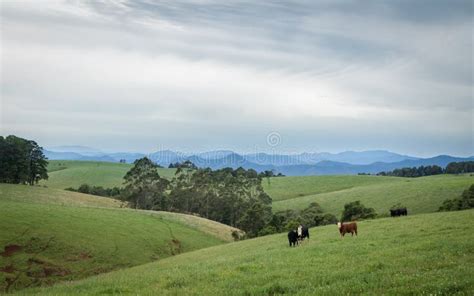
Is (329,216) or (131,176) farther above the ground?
(131,176)

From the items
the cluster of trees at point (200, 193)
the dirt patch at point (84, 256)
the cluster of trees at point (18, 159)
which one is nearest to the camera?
the dirt patch at point (84, 256)

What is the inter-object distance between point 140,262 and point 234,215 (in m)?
70.3

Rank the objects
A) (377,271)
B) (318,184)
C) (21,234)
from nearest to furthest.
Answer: (377,271) < (21,234) < (318,184)

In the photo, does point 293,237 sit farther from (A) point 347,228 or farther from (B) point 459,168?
(B) point 459,168

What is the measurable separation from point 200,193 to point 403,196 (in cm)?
5658

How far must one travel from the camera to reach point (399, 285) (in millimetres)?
12477

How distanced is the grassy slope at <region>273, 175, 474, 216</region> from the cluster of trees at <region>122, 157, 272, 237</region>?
10.7 m

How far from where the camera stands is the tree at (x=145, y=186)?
376ft

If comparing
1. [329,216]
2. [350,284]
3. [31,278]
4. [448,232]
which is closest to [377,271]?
[350,284]

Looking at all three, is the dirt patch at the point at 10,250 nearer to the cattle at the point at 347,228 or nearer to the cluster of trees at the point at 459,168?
the cattle at the point at 347,228

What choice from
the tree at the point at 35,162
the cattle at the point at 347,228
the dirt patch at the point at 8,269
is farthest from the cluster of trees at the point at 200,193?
the cattle at the point at 347,228

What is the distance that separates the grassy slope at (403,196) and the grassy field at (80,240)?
36247mm

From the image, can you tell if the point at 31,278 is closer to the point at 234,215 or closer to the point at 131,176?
the point at 131,176

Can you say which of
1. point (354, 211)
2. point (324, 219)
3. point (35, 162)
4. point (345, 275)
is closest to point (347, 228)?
point (345, 275)
